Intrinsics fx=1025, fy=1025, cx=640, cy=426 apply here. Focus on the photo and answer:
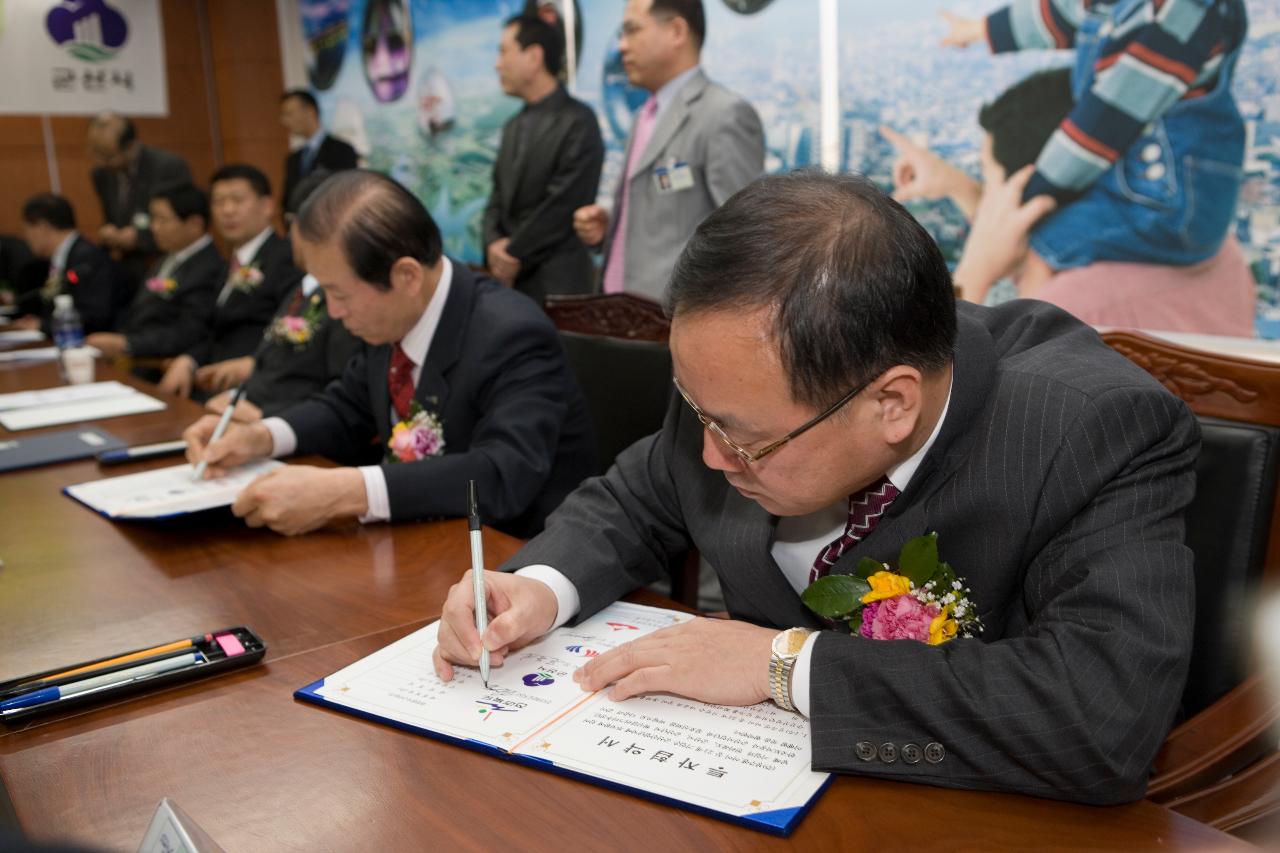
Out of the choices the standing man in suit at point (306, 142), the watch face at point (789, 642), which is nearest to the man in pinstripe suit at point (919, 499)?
the watch face at point (789, 642)

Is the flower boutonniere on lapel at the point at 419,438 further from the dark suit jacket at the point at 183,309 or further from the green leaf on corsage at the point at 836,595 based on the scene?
the dark suit jacket at the point at 183,309

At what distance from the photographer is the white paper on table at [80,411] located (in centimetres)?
254

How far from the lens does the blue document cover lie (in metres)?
2.13

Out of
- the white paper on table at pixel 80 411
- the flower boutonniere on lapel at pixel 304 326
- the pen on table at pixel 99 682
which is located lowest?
the white paper on table at pixel 80 411

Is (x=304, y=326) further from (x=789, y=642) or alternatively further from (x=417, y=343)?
(x=789, y=642)

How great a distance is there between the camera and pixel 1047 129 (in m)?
3.35

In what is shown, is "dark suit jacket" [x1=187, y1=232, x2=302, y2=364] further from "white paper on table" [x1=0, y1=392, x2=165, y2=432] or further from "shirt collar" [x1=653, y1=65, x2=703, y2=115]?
"shirt collar" [x1=653, y1=65, x2=703, y2=115]

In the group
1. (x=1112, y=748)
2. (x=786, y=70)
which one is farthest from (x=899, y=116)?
(x=1112, y=748)

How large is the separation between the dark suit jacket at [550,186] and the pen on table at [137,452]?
2.17 meters

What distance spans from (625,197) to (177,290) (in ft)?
7.00

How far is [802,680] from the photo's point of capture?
97cm

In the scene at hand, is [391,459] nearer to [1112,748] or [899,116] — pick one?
[1112,748]

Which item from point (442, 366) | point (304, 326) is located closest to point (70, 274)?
point (304, 326)

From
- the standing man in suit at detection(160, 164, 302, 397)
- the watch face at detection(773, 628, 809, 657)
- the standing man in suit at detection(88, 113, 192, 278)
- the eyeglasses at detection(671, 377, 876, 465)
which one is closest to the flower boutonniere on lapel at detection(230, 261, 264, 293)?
the standing man in suit at detection(160, 164, 302, 397)
